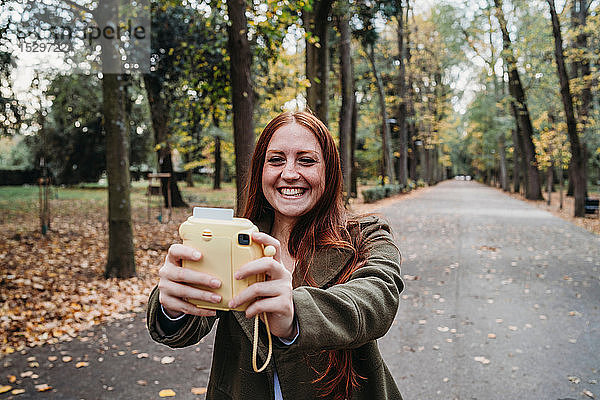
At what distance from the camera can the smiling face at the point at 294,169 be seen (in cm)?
157

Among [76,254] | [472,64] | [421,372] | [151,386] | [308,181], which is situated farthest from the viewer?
[472,64]

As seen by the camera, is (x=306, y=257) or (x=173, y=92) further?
(x=173, y=92)

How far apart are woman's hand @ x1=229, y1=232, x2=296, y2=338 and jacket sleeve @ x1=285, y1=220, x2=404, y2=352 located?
0.20 ft

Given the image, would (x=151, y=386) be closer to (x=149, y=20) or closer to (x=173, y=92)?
(x=149, y=20)

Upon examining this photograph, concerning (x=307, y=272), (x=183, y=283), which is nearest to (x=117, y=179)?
(x=307, y=272)

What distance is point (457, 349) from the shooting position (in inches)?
213

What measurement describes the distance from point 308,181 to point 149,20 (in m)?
13.6

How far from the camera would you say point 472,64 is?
41.6 m

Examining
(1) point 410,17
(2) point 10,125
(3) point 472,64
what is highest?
(1) point 410,17

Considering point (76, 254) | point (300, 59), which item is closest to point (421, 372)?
point (76, 254)

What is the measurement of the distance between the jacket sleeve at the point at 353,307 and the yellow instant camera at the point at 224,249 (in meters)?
0.15

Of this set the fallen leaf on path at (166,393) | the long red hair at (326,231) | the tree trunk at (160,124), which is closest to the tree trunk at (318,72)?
the tree trunk at (160,124)

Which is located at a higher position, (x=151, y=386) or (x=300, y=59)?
(x=300, y=59)

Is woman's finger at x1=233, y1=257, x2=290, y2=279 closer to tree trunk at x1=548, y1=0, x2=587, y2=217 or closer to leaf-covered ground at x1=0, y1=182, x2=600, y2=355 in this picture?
leaf-covered ground at x1=0, y1=182, x2=600, y2=355
